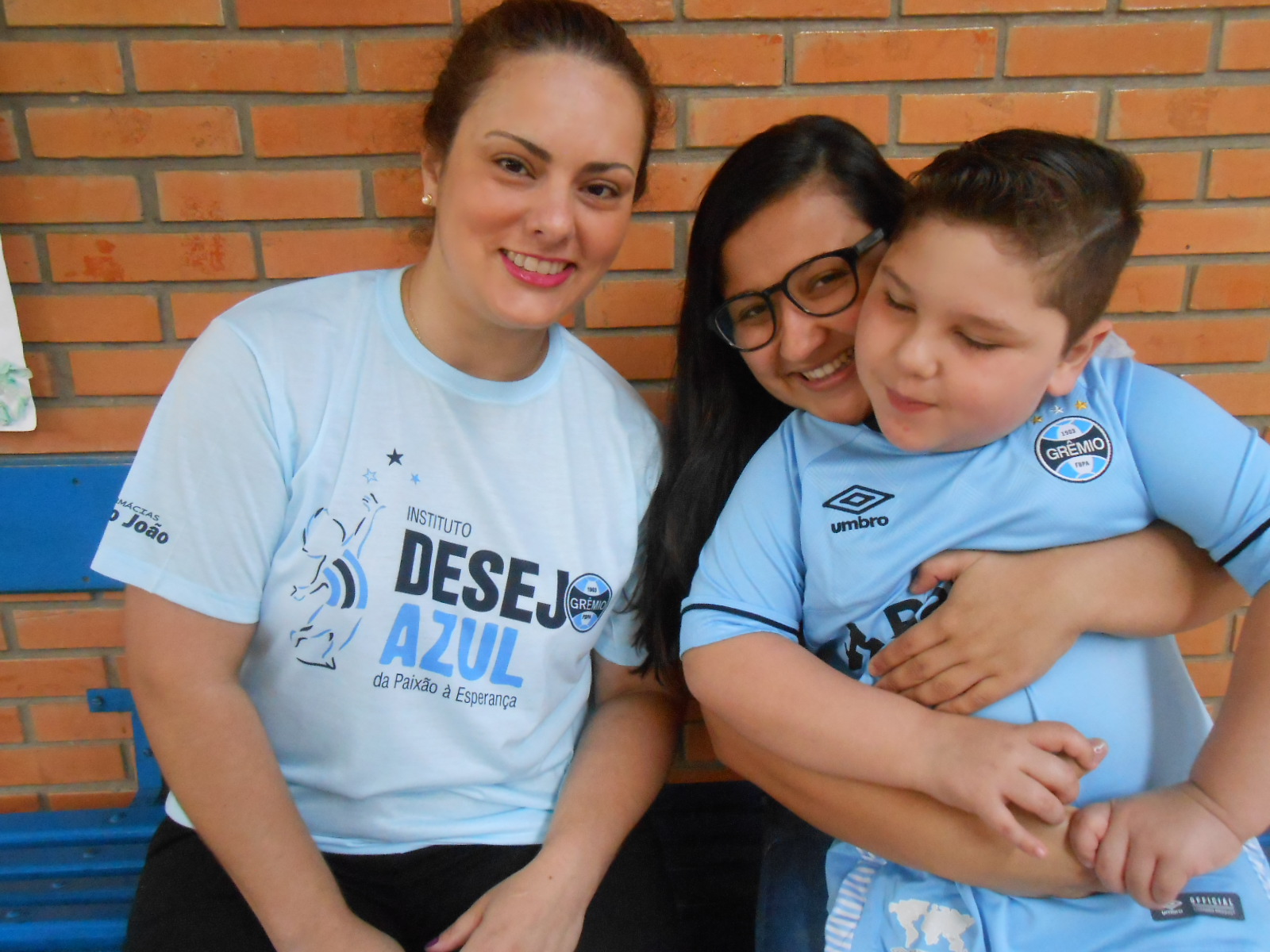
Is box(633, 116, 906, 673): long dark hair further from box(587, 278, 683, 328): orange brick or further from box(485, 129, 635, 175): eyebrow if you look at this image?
box(587, 278, 683, 328): orange brick

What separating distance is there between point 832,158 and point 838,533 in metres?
0.62

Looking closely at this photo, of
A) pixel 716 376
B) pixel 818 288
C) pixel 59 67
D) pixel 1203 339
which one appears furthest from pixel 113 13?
pixel 1203 339

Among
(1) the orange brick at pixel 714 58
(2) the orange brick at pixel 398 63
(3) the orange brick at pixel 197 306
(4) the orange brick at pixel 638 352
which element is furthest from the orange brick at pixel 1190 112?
(3) the orange brick at pixel 197 306

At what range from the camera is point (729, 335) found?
1494 millimetres

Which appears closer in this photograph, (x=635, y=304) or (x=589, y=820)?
(x=589, y=820)

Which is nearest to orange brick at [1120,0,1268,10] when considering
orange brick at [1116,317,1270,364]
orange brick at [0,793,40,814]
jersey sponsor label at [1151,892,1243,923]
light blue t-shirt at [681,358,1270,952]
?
orange brick at [1116,317,1270,364]

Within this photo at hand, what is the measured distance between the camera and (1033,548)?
1340 millimetres

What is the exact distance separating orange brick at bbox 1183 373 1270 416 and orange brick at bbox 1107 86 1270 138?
54 centimetres

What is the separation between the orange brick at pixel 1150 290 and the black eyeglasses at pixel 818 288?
914 mm

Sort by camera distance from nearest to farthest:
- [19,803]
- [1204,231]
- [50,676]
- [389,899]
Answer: [389,899]
[1204,231]
[50,676]
[19,803]

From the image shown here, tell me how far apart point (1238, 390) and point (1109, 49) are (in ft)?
2.77

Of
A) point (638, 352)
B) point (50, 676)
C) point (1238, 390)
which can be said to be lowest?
point (50, 676)

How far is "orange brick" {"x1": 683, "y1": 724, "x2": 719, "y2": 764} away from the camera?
87.0 inches

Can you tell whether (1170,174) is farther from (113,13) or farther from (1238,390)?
(113,13)
